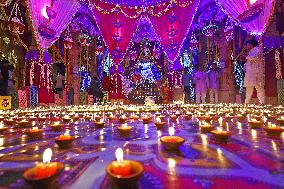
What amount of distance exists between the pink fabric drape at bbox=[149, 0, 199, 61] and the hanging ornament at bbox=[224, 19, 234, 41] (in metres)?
3.67

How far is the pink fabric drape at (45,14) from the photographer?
6969 millimetres

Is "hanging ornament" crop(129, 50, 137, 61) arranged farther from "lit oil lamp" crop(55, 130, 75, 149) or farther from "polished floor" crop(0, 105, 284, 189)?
"lit oil lamp" crop(55, 130, 75, 149)

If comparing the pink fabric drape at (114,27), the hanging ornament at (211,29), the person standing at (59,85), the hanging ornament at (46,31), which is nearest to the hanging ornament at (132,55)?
the hanging ornament at (211,29)

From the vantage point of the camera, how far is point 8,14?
882cm

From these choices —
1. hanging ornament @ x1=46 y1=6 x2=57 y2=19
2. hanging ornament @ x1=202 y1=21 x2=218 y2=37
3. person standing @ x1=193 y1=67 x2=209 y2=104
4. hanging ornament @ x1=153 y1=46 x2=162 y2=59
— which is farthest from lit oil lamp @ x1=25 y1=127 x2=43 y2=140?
hanging ornament @ x1=153 y1=46 x2=162 y2=59

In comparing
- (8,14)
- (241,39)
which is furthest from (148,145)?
(241,39)

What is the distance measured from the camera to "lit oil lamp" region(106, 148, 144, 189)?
982 millimetres

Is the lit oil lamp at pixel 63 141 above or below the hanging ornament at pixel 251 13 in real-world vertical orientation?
below

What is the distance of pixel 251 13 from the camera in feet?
24.3

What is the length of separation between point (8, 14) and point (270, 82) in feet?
34.9

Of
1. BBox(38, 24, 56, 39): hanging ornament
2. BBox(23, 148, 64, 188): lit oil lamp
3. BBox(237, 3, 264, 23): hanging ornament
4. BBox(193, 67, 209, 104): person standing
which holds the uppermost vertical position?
BBox(237, 3, 264, 23): hanging ornament

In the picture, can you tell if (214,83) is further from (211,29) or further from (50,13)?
(50,13)

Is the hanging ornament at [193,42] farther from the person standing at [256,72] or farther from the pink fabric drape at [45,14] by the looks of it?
the pink fabric drape at [45,14]

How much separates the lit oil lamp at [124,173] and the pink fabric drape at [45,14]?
7166 mm
